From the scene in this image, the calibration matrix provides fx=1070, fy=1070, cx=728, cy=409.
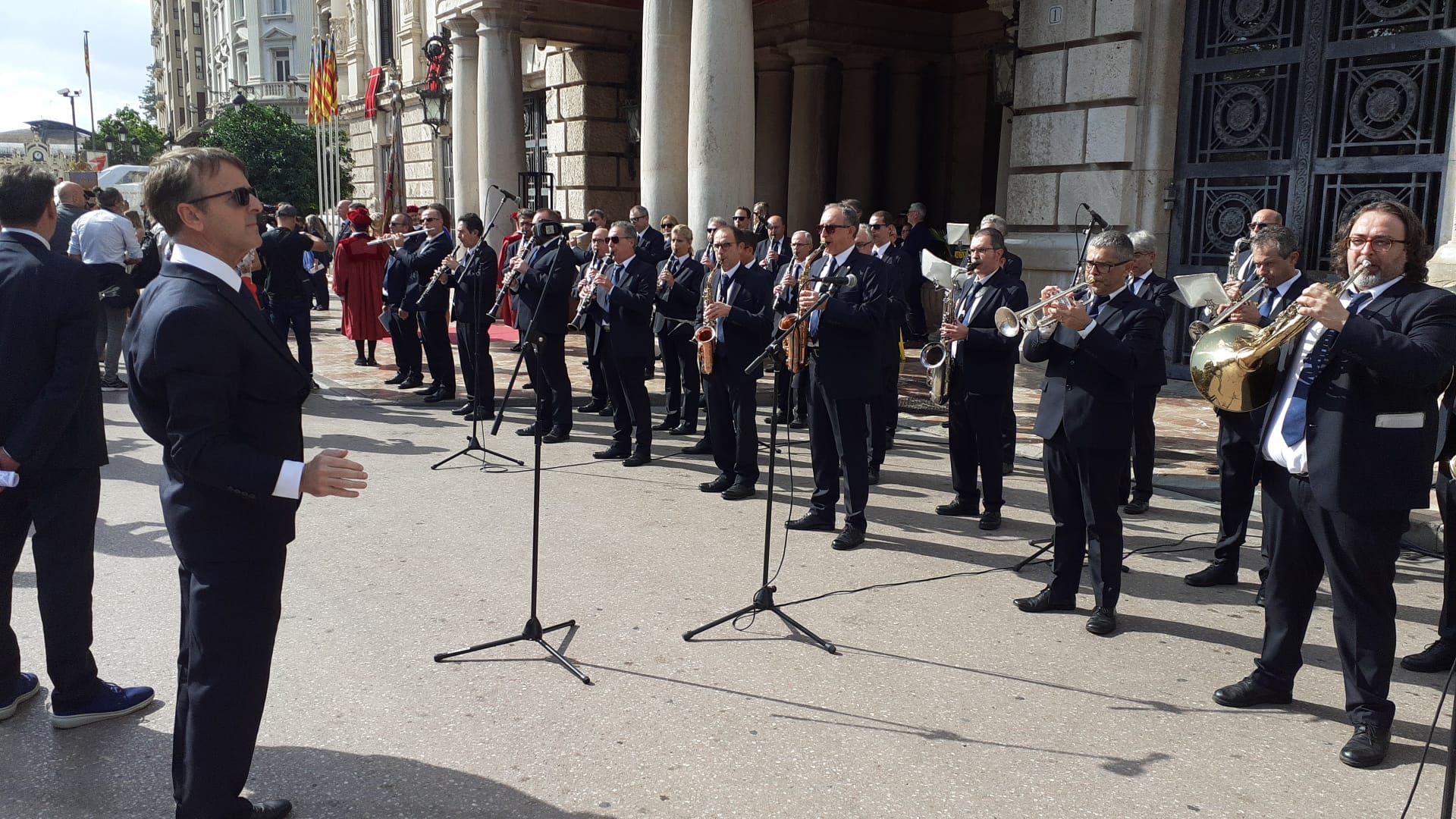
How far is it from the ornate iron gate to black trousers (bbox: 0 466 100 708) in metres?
11.1

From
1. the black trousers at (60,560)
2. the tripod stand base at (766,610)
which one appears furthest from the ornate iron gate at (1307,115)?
the black trousers at (60,560)

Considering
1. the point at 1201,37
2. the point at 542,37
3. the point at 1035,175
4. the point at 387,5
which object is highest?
the point at 387,5

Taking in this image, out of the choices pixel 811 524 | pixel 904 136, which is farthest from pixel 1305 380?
pixel 904 136

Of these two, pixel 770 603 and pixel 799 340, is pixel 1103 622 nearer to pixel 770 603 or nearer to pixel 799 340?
pixel 770 603

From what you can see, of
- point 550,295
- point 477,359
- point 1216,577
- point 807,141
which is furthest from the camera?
point 807,141

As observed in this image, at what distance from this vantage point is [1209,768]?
3.87 metres

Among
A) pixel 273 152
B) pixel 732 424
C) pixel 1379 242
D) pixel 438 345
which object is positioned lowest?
pixel 732 424

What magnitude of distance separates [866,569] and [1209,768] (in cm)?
259

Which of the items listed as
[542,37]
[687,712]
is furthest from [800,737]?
[542,37]

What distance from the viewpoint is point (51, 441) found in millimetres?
3891

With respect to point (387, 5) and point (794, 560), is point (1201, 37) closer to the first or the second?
point (794, 560)

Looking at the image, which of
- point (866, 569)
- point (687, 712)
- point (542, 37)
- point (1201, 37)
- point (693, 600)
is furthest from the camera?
point (542, 37)

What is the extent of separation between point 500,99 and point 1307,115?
40.7 feet

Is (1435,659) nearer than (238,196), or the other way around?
(238,196)
